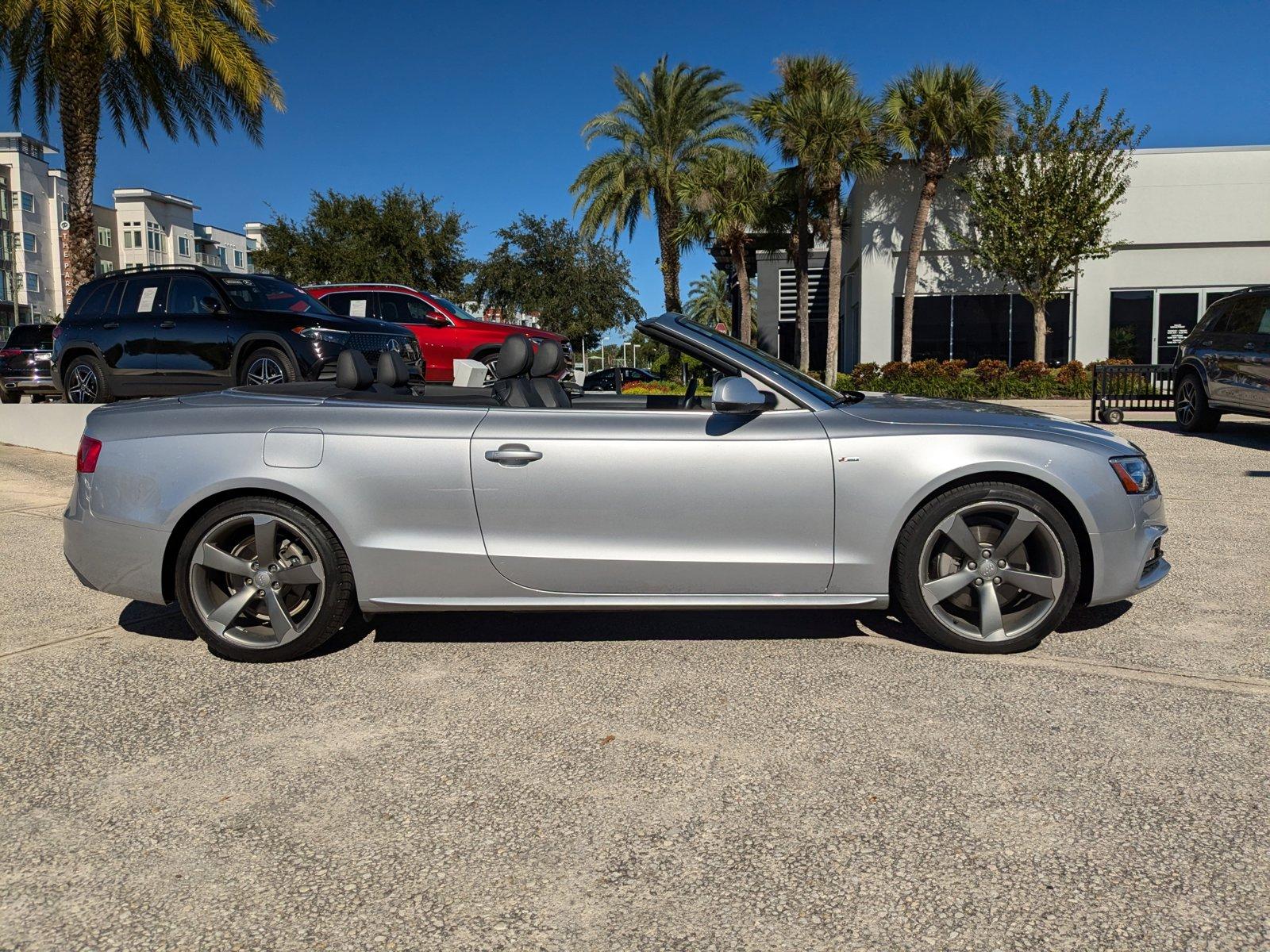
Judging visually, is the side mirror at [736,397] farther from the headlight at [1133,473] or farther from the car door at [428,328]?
the car door at [428,328]

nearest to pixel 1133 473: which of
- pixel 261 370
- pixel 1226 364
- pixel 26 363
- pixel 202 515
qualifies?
pixel 202 515

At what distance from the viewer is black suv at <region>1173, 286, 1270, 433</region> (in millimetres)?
11312

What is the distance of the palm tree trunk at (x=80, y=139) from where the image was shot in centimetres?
1675

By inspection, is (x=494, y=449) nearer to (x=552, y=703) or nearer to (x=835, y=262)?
(x=552, y=703)

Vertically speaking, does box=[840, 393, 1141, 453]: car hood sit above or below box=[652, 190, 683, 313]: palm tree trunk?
below

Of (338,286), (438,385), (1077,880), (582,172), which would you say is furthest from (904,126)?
(1077,880)

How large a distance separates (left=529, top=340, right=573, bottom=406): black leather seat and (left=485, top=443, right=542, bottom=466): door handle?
1.69ft

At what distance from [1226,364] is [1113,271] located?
18985mm

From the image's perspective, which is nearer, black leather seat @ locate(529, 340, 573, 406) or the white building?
black leather seat @ locate(529, 340, 573, 406)

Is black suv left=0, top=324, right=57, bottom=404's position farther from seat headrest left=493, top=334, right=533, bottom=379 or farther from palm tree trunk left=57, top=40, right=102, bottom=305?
seat headrest left=493, top=334, right=533, bottom=379

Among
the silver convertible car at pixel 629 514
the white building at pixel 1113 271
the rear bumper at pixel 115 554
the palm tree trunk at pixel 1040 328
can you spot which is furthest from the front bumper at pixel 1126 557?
the white building at pixel 1113 271

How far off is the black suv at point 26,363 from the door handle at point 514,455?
14.5 m

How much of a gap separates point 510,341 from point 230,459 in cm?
135

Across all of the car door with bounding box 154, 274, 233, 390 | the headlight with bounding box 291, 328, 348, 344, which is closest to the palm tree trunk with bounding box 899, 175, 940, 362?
the headlight with bounding box 291, 328, 348, 344
